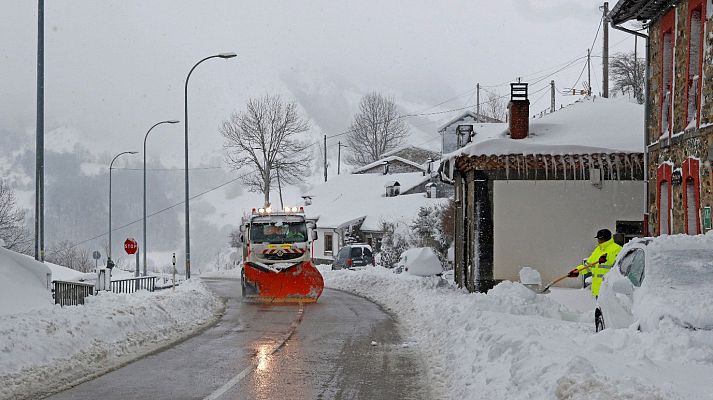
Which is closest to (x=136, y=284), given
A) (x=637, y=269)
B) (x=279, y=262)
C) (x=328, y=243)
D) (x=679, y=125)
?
(x=279, y=262)

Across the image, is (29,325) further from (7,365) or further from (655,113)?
(655,113)

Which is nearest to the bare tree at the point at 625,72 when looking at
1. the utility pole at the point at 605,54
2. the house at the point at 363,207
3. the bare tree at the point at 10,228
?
the house at the point at 363,207

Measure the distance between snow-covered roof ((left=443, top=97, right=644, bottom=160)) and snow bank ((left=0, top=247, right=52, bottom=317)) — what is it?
1236 cm

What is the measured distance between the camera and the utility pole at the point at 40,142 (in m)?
16.9

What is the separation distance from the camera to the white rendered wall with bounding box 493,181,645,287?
23.4 meters

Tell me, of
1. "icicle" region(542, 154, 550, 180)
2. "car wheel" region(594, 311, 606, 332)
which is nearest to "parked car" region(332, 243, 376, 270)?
"icicle" region(542, 154, 550, 180)

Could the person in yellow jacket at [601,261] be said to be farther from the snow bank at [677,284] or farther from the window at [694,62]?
the window at [694,62]

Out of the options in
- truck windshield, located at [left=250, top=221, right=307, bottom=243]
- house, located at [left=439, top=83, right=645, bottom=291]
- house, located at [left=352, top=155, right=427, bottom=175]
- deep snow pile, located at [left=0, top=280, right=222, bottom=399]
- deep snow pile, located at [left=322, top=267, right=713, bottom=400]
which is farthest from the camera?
house, located at [left=352, top=155, right=427, bottom=175]

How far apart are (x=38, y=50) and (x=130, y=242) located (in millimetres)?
22523

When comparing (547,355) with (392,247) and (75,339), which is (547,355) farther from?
(392,247)

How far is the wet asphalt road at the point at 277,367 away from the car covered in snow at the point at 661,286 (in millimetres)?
2740

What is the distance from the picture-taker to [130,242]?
3891 centimetres

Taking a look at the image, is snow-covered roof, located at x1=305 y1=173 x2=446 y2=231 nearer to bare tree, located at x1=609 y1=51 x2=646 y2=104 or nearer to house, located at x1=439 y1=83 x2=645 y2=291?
bare tree, located at x1=609 y1=51 x2=646 y2=104

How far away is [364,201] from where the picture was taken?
228 ft
